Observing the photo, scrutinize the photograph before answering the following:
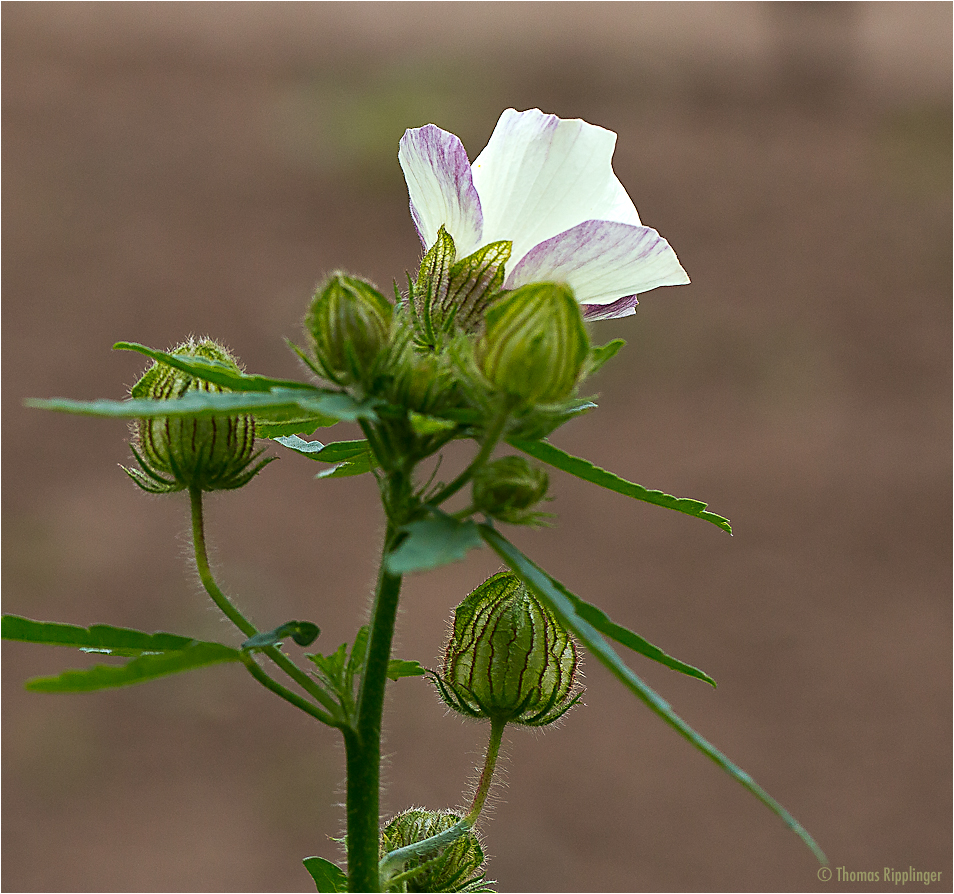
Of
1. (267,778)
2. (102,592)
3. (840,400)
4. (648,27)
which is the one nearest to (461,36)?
(648,27)

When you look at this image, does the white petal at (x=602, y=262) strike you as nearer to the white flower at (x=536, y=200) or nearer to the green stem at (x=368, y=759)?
the white flower at (x=536, y=200)

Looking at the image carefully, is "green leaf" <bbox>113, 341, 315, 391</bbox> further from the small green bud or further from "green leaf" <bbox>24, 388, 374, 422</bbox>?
the small green bud

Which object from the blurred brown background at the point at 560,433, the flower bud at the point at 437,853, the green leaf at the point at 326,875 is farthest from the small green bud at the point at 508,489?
the blurred brown background at the point at 560,433

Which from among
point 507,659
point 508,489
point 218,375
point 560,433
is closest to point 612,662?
point 508,489

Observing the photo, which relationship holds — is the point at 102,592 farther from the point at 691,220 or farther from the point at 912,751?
the point at 691,220

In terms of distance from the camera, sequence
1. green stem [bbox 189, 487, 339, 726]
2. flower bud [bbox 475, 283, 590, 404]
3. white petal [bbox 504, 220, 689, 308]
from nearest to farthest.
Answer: flower bud [bbox 475, 283, 590, 404], green stem [bbox 189, 487, 339, 726], white petal [bbox 504, 220, 689, 308]

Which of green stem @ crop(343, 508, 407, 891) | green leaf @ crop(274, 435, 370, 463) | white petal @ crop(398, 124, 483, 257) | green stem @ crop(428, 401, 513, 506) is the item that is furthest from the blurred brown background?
green stem @ crop(428, 401, 513, 506)
